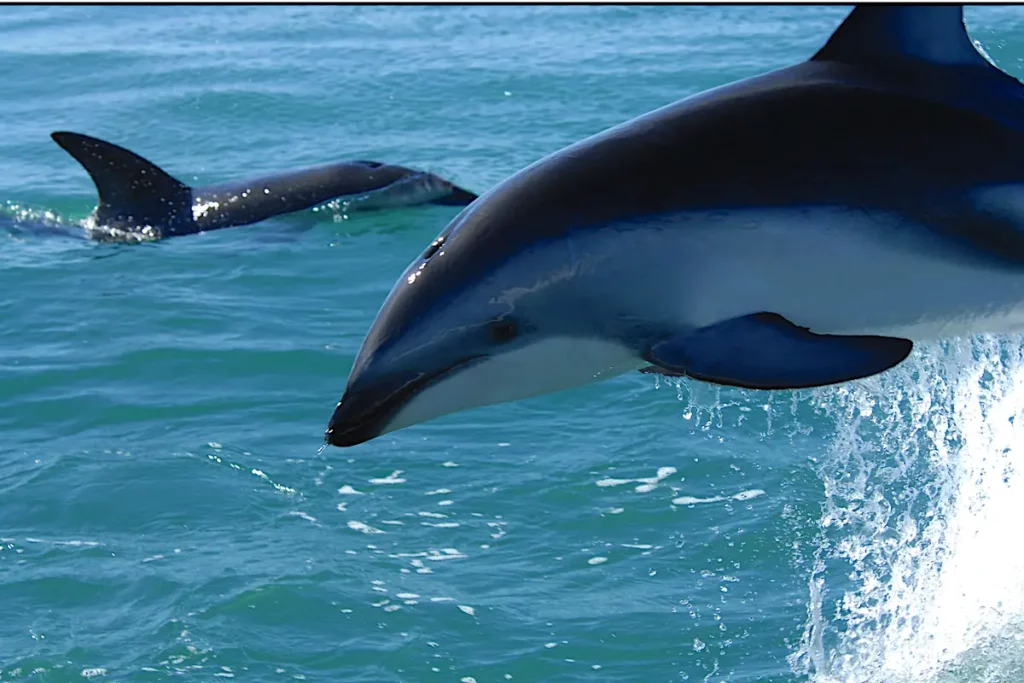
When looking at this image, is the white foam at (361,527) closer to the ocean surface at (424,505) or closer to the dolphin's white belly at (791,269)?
the ocean surface at (424,505)

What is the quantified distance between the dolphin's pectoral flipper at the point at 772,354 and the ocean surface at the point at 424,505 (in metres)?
1.92

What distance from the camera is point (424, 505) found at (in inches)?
384

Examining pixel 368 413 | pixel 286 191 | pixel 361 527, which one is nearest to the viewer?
pixel 368 413

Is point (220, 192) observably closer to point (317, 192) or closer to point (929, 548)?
point (317, 192)

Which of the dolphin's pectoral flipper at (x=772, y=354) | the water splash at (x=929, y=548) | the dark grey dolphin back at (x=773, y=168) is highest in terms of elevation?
the dark grey dolphin back at (x=773, y=168)

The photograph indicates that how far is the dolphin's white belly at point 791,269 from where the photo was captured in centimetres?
521

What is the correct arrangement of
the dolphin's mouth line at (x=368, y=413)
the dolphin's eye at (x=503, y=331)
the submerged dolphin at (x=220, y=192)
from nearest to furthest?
the dolphin's mouth line at (x=368, y=413) → the dolphin's eye at (x=503, y=331) → the submerged dolphin at (x=220, y=192)

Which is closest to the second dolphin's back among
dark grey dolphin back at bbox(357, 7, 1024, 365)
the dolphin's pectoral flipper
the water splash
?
the water splash

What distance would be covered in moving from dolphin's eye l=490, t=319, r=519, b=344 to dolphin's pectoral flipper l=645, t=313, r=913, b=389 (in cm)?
48

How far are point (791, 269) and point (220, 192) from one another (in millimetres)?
12028

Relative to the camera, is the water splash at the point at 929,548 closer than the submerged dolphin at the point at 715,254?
No

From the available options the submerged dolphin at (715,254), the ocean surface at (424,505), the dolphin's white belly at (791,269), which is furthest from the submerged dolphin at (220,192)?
the dolphin's white belly at (791,269)

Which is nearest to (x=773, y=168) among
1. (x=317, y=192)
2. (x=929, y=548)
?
(x=929, y=548)

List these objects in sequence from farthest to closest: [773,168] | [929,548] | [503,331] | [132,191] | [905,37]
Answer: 1. [132,191]
2. [929,548]
3. [905,37]
4. [773,168]
5. [503,331]
